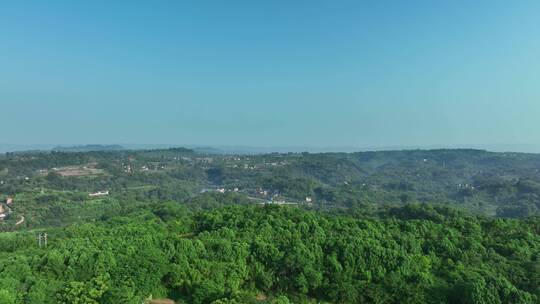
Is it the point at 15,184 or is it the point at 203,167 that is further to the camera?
the point at 203,167

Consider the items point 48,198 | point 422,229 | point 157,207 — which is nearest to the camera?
point 422,229

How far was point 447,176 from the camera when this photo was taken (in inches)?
5714

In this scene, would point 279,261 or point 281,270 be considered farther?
point 279,261

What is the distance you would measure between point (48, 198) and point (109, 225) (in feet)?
141

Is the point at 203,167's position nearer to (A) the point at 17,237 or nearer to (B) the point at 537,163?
(A) the point at 17,237

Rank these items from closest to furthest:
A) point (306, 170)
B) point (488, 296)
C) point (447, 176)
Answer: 1. point (488, 296)
2. point (447, 176)
3. point (306, 170)

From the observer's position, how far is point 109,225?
145ft

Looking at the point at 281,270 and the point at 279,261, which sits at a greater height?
the point at 279,261

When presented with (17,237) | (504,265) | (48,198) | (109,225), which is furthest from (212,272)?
(48,198)

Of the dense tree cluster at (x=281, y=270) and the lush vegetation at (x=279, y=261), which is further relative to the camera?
the lush vegetation at (x=279, y=261)

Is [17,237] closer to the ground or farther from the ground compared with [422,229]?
closer to the ground

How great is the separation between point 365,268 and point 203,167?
434 feet

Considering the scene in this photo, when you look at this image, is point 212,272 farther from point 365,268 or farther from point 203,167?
point 203,167

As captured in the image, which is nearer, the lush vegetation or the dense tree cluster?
the dense tree cluster
